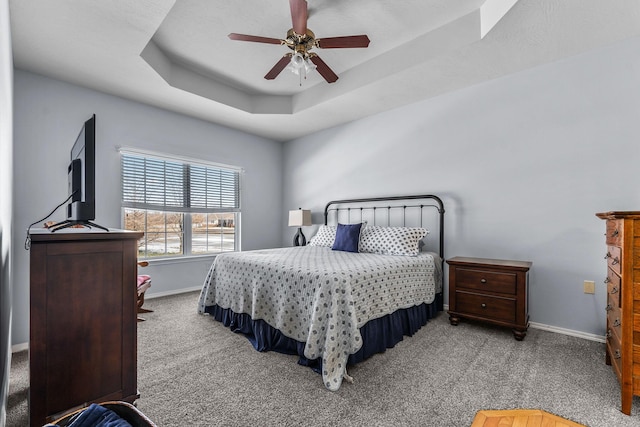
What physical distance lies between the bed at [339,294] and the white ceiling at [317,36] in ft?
4.81

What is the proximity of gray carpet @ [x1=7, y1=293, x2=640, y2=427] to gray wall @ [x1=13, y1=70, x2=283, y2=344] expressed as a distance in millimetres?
1340

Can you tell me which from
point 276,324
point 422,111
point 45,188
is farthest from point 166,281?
point 422,111

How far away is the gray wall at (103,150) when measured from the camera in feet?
9.04

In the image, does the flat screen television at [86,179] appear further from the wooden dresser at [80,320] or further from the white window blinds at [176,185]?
the white window blinds at [176,185]

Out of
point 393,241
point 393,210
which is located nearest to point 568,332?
point 393,241

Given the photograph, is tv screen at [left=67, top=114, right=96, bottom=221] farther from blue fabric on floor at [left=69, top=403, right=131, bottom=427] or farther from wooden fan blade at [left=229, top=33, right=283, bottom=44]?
wooden fan blade at [left=229, top=33, right=283, bottom=44]

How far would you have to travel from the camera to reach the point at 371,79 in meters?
3.07

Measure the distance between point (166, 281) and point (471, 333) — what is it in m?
3.64

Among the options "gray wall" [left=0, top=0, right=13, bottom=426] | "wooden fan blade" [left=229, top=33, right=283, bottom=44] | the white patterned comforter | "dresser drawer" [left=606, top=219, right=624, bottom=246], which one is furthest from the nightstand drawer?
"gray wall" [left=0, top=0, right=13, bottom=426]

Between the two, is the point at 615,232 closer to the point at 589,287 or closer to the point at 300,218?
the point at 589,287

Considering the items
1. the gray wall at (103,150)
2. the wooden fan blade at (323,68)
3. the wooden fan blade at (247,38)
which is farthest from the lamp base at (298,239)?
the wooden fan blade at (247,38)

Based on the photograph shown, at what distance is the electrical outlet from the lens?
247 cm

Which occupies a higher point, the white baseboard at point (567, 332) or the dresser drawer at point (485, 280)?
the dresser drawer at point (485, 280)

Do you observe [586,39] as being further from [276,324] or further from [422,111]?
[276,324]
